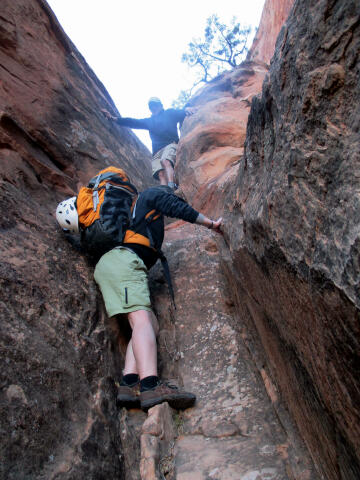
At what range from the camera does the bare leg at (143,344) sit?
2646mm

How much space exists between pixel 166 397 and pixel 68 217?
6.21ft

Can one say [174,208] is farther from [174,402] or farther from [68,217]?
[174,402]

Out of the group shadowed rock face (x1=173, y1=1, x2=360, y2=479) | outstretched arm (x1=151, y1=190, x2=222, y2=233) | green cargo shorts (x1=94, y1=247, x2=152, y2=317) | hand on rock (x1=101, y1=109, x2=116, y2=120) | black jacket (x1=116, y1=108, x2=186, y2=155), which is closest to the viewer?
shadowed rock face (x1=173, y1=1, x2=360, y2=479)

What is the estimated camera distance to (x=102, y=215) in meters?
3.26

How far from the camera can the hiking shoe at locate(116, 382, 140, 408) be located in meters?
2.53

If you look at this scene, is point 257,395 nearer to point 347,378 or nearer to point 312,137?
point 347,378

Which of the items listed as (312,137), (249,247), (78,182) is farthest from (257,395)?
(78,182)

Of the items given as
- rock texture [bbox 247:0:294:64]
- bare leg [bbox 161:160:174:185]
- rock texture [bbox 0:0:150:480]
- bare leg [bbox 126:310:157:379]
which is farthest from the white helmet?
rock texture [bbox 247:0:294:64]

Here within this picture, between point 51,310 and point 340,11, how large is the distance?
2507mm

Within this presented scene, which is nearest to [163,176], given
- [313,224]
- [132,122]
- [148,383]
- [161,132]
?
[161,132]

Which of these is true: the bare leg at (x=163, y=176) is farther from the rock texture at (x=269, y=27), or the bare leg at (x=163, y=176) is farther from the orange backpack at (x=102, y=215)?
the rock texture at (x=269, y=27)

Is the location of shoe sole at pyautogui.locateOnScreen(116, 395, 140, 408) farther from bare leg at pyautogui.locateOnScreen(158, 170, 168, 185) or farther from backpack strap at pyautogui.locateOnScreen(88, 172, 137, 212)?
bare leg at pyautogui.locateOnScreen(158, 170, 168, 185)

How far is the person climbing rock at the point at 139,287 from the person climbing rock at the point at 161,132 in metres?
3.90

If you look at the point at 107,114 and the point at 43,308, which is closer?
the point at 43,308
